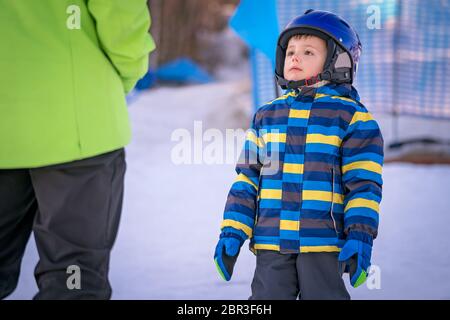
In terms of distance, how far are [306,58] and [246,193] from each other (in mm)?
553

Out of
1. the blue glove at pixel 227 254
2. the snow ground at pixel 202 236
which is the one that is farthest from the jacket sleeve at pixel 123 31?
the snow ground at pixel 202 236

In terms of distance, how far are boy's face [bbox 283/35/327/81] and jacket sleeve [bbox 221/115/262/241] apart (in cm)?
26

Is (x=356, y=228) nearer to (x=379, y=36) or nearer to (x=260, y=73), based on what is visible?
(x=260, y=73)

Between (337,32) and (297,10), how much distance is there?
13.3 ft

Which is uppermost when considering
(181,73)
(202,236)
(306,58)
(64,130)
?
(306,58)

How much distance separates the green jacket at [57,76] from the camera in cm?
228

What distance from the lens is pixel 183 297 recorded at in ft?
11.0

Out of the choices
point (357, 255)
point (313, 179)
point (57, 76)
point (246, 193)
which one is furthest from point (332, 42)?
point (57, 76)

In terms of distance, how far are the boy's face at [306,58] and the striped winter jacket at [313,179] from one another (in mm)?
71

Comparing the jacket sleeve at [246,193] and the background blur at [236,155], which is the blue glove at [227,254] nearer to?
the jacket sleeve at [246,193]

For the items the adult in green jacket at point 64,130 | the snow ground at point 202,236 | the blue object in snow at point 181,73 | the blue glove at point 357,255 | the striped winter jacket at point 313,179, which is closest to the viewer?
the blue glove at point 357,255

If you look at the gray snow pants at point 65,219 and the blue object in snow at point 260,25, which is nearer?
the gray snow pants at point 65,219

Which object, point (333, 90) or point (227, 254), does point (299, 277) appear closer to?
point (227, 254)

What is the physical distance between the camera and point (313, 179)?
2.21m
